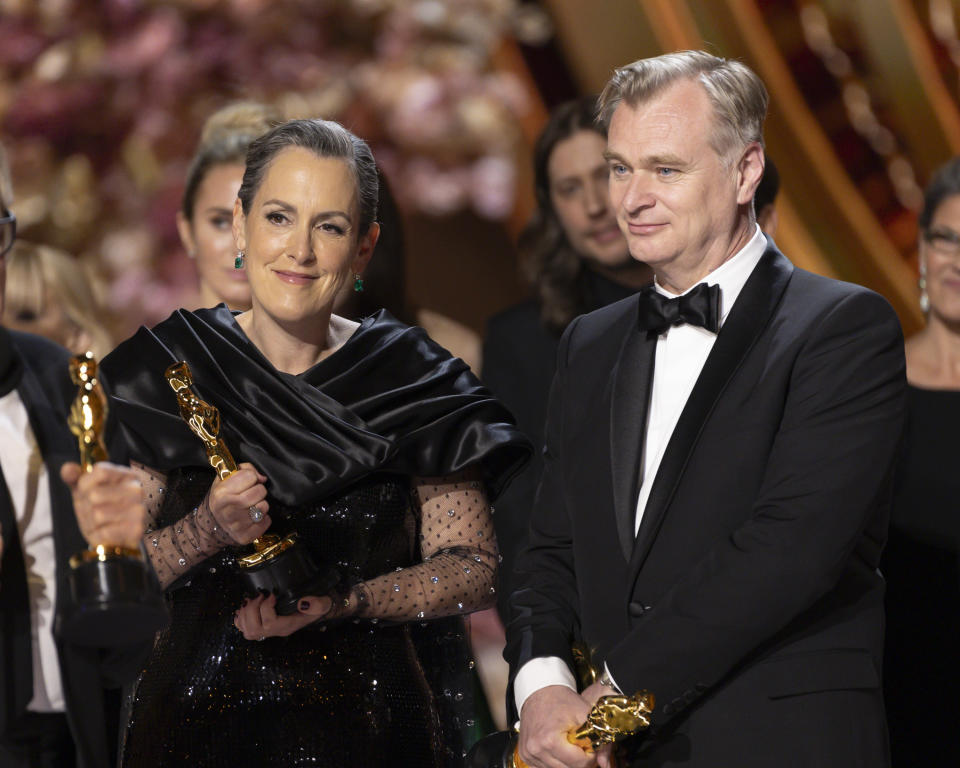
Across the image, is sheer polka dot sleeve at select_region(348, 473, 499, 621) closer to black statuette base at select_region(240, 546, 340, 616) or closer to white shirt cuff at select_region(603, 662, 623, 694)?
black statuette base at select_region(240, 546, 340, 616)

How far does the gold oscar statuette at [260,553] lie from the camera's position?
87.8 inches

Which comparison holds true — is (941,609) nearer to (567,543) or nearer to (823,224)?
(567,543)

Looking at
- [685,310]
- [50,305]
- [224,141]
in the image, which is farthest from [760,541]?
[50,305]

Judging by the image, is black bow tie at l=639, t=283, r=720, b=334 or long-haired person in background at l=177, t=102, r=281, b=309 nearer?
black bow tie at l=639, t=283, r=720, b=334

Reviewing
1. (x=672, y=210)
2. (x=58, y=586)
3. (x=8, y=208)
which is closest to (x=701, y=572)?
(x=672, y=210)

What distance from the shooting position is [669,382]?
7.82 feet

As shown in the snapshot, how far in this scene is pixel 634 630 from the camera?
222 cm

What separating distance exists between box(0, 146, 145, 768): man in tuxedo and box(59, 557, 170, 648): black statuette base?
0.78ft

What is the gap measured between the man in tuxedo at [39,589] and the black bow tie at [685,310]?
87 cm

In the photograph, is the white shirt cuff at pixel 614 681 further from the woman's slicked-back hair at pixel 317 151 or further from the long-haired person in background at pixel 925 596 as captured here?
the long-haired person in background at pixel 925 596

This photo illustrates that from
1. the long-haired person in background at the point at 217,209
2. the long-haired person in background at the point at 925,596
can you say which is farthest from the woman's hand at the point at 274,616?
the long-haired person in background at the point at 925,596

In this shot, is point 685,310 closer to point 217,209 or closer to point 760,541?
point 760,541

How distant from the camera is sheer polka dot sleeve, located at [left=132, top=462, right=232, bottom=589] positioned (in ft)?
7.68

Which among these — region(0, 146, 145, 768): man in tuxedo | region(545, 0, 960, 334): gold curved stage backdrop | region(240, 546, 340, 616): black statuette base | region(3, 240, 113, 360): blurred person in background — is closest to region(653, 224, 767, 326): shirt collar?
region(240, 546, 340, 616): black statuette base
